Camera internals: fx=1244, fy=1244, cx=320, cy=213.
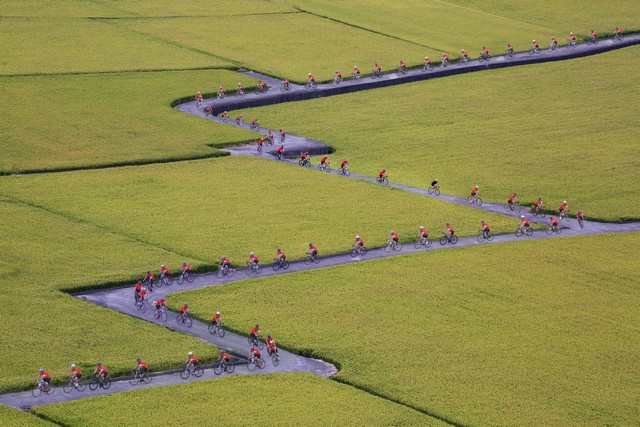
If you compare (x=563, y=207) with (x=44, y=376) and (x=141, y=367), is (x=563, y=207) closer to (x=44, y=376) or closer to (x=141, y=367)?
(x=141, y=367)

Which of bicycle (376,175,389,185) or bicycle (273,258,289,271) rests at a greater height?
bicycle (376,175,389,185)

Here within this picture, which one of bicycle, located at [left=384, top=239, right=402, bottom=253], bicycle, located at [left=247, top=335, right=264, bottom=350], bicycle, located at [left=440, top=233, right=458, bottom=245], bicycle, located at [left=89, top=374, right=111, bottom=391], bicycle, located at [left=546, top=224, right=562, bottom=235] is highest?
bicycle, located at [left=546, top=224, right=562, bottom=235]

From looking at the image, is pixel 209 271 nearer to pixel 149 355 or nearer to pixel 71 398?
pixel 149 355

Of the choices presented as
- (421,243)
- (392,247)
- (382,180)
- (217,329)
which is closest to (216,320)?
(217,329)

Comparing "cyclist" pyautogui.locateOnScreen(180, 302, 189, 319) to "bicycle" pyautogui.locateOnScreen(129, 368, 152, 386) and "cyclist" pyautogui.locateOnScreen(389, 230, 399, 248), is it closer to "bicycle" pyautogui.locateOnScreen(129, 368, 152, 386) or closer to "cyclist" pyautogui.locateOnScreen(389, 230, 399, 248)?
"bicycle" pyautogui.locateOnScreen(129, 368, 152, 386)

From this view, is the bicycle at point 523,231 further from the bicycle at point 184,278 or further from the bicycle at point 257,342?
the bicycle at point 257,342

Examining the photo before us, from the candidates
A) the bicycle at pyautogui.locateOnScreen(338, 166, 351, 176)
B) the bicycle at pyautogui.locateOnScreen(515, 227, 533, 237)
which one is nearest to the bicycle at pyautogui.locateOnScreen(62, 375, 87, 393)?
the bicycle at pyautogui.locateOnScreen(515, 227, 533, 237)

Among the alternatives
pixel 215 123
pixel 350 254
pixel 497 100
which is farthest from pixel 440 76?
pixel 350 254
